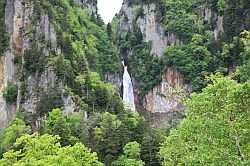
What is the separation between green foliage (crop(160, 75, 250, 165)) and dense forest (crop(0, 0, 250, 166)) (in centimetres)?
5

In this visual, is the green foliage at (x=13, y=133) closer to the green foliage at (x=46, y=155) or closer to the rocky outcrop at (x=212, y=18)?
the green foliage at (x=46, y=155)

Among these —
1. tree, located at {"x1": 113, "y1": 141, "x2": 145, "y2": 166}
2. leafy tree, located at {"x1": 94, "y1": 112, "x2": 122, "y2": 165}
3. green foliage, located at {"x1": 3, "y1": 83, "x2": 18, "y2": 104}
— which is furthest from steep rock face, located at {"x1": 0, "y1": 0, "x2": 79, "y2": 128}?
tree, located at {"x1": 113, "y1": 141, "x2": 145, "y2": 166}

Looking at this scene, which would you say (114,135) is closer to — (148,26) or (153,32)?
(153,32)

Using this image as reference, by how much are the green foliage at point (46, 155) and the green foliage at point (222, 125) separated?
33.3ft

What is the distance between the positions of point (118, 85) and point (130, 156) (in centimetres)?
4775

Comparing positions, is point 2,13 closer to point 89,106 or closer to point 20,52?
point 20,52

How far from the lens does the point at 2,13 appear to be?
74.1m

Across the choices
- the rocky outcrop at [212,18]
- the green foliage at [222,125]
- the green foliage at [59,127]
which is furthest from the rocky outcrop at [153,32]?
the green foliage at [222,125]

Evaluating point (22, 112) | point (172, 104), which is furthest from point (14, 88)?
point (172, 104)

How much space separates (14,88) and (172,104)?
34102 mm

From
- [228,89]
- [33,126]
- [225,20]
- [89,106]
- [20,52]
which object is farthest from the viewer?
[225,20]

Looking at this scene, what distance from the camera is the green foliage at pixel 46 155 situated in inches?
1049

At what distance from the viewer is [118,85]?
299 ft

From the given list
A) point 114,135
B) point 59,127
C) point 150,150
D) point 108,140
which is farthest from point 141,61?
point 150,150
